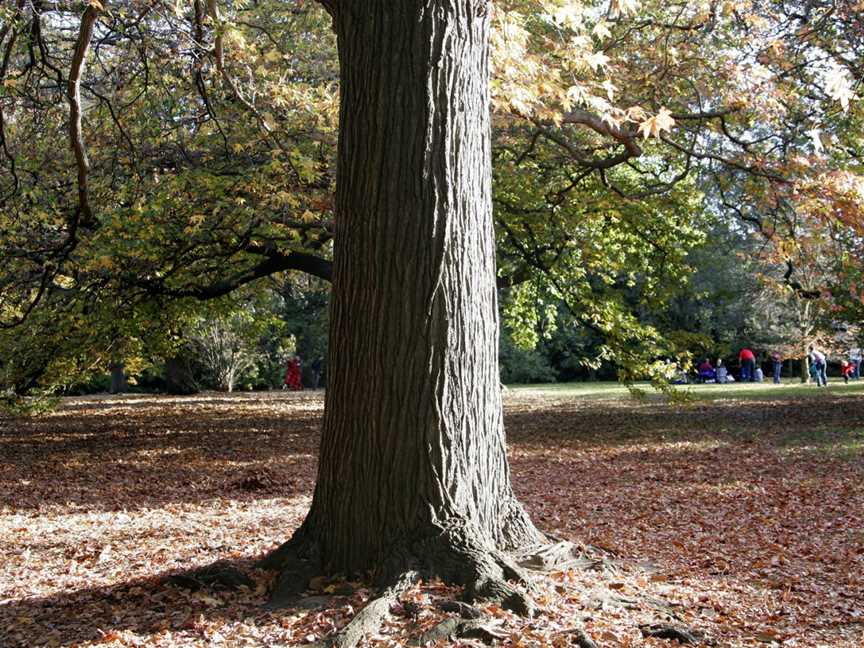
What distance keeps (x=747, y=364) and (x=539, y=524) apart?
32.4m

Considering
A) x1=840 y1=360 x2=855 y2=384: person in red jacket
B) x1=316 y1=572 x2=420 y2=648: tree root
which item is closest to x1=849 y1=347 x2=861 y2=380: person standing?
x1=840 y1=360 x2=855 y2=384: person in red jacket

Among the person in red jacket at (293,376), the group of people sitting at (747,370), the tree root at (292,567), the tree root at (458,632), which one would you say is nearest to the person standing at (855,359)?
the group of people sitting at (747,370)

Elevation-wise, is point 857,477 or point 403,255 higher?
point 403,255

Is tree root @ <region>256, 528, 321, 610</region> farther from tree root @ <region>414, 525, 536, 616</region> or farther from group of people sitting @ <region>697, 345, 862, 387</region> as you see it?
group of people sitting @ <region>697, 345, 862, 387</region>

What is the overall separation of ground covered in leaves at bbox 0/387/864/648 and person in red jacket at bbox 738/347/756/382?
19.5 m

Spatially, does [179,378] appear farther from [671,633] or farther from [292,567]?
[671,633]

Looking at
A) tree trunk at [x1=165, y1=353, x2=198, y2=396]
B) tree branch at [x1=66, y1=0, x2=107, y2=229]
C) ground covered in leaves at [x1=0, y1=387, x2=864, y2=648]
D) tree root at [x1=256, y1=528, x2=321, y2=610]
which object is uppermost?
tree branch at [x1=66, y1=0, x2=107, y2=229]

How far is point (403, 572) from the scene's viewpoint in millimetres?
4480

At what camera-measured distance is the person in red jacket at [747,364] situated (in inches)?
1401

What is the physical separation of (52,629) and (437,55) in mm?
3738

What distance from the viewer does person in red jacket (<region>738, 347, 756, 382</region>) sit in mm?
35594

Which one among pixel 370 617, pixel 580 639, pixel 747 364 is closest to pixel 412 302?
pixel 370 617

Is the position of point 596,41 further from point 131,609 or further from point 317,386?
point 317,386

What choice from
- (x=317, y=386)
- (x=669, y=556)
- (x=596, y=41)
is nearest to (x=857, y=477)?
(x=669, y=556)
